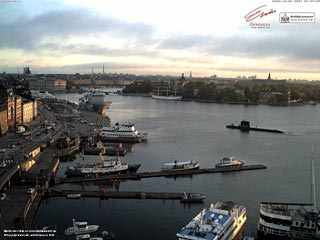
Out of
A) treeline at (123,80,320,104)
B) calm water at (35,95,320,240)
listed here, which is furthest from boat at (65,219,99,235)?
treeline at (123,80,320,104)

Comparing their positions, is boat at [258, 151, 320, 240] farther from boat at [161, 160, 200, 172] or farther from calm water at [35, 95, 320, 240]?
boat at [161, 160, 200, 172]

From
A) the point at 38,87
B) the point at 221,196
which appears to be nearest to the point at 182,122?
the point at 221,196

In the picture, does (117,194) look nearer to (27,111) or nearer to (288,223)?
(288,223)

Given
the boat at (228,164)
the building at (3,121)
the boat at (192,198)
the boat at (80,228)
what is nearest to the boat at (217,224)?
the boat at (192,198)

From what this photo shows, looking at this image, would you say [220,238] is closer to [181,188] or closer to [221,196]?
[221,196]

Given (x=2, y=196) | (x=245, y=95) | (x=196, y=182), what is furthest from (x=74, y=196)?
(x=245, y=95)

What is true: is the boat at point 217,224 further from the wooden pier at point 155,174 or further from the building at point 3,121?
the building at point 3,121
